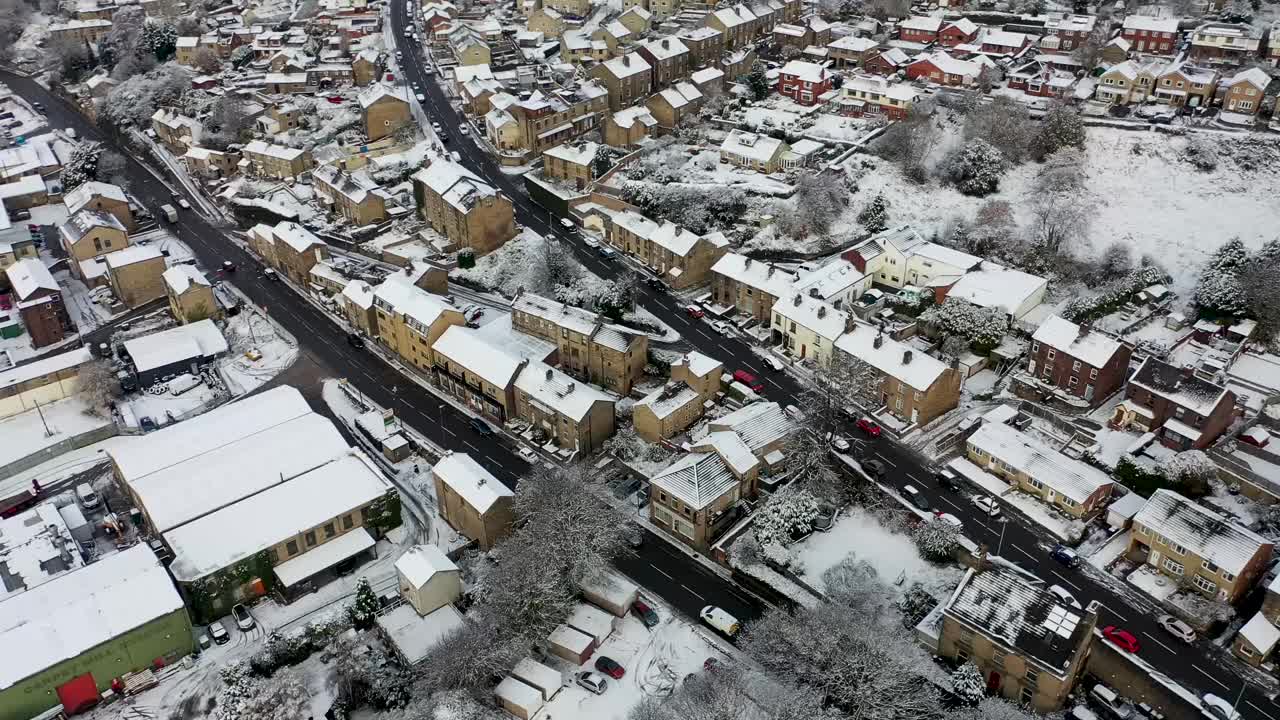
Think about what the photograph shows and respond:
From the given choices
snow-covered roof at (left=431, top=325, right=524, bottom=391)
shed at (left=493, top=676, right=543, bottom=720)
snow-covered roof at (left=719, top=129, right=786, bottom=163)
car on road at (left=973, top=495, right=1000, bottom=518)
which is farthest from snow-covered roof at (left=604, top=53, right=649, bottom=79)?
shed at (left=493, top=676, right=543, bottom=720)

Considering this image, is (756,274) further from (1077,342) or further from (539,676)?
(539,676)

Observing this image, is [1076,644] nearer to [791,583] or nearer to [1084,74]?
[791,583]

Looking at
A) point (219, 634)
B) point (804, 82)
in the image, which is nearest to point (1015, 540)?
point (219, 634)

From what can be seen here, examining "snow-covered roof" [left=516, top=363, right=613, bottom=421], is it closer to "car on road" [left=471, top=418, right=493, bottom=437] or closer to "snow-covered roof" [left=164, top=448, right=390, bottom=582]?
"car on road" [left=471, top=418, right=493, bottom=437]

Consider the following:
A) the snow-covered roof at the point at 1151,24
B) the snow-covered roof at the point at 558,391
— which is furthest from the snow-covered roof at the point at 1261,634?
the snow-covered roof at the point at 1151,24

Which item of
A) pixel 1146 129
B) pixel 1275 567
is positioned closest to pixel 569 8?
pixel 1146 129

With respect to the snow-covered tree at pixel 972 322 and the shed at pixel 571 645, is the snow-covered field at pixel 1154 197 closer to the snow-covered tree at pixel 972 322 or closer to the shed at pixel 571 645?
the snow-covered tree at pixel 972 322

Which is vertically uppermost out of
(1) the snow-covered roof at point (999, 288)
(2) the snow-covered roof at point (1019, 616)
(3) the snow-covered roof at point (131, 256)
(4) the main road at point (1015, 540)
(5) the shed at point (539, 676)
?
(2) the snow-covered roof at point (1019, 616)
